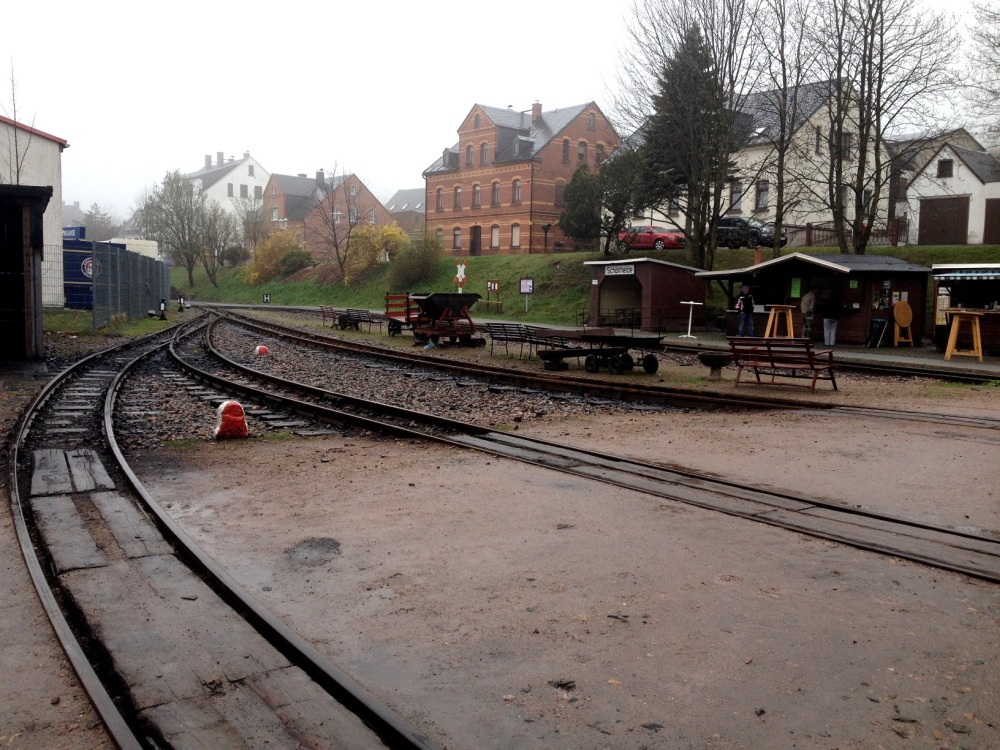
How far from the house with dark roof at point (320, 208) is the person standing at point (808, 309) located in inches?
1737

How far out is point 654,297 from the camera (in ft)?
103

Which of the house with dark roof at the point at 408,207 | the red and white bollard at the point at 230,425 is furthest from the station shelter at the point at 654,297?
the house with dark roof at the point at 408,207

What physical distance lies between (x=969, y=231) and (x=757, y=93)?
22.1 meters

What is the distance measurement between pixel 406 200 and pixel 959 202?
81882mm

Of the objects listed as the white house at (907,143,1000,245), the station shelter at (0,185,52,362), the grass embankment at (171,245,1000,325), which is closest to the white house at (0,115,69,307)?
the station shelter at (0,185,52,362)

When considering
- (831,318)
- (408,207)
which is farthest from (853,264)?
(408,207)

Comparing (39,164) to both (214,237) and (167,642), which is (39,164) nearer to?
(214,237)

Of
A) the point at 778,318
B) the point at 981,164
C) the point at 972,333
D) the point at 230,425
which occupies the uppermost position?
the point at 981,164

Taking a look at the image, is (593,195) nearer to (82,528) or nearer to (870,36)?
(870,36)

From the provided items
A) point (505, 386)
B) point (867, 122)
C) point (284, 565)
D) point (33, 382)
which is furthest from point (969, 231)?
point (284, 565)

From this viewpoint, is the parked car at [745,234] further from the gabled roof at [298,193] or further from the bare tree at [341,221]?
the gabled roof at [298,193]

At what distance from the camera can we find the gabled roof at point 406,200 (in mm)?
114438

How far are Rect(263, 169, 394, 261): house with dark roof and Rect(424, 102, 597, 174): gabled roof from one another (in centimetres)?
1155

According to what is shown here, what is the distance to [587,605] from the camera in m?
4.66
